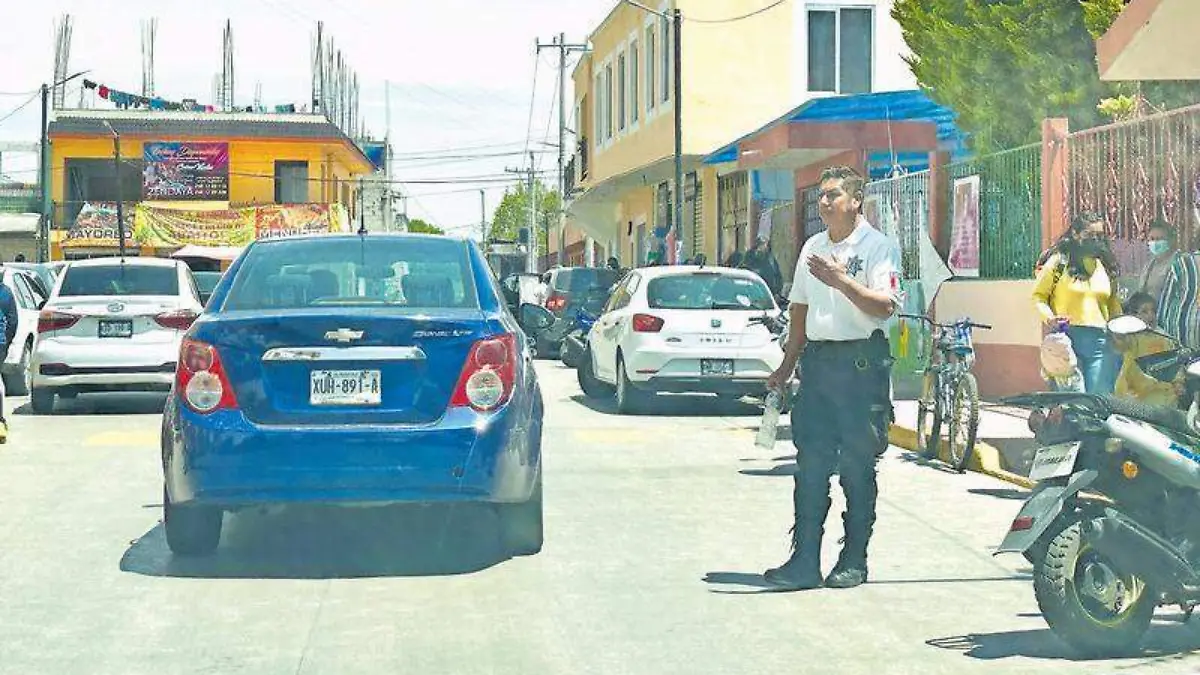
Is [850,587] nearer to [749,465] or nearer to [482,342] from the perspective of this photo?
[482,342]

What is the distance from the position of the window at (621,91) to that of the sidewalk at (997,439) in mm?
29148

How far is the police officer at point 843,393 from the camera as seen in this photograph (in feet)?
26.8

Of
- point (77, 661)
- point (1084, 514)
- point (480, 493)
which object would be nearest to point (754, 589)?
point (480, 493)

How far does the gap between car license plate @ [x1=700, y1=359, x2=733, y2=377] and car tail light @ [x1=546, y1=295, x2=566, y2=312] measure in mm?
13913

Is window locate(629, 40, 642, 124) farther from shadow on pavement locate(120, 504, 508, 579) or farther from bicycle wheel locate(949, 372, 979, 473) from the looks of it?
shadow on pavement locate(120, 504, 508, 579)

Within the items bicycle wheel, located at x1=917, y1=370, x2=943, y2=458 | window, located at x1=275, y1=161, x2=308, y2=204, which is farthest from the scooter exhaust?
window, located at x1=275, y1=161, x2=308, y2=204

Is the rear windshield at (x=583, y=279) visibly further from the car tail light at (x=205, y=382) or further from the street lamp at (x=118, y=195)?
the street lamp at (x=118, y=195)

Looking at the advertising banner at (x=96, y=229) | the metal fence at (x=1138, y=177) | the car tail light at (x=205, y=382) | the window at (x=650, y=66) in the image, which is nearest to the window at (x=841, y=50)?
the window at (x=650, y=66)

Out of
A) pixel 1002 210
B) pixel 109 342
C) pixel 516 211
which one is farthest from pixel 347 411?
pixel 516 211

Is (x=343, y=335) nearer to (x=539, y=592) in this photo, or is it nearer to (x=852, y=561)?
(x=539, y=592)

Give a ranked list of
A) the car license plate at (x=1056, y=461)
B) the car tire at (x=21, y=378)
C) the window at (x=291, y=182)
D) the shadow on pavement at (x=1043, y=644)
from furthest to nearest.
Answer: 1. the window at (x=291, y=182)
2. the car tire at (x=21, y=378)
3. the car license plate at (x=1056, y=461)
4. the shadow on pavement at (x=1043, y=644)

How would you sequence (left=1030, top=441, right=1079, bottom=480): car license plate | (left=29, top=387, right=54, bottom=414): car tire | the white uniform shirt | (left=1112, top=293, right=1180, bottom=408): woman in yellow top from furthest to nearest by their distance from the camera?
(left=29, top=387, right=54, bottom=414): car tire
(left=1112, top=293, right=1180, bottom=408): woman in yellow top
the white uniform shirt
(left=1030, top=441, right=1079, bottom=480): car license plate

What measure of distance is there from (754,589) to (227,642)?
8.05 ft

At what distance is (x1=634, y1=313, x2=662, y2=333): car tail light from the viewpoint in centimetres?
1833
